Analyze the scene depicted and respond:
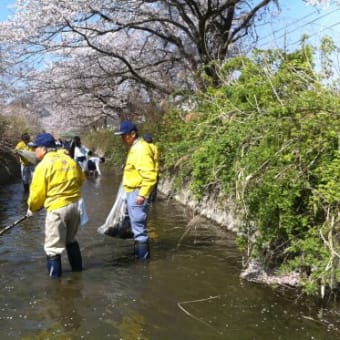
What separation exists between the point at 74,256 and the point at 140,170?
144 cm

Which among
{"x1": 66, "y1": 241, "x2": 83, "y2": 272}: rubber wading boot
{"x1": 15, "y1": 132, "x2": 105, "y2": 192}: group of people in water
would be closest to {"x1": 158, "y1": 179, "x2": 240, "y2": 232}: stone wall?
{"x1": 66, "y1": 241, "x2": 83, "y2": 272}: rubber wading boot

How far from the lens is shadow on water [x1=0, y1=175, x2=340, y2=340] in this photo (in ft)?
14.8

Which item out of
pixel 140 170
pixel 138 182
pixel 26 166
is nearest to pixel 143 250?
pixel 138 182

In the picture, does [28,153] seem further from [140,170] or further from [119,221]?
[140,170]

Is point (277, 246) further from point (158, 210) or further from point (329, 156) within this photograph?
point (158, 210)

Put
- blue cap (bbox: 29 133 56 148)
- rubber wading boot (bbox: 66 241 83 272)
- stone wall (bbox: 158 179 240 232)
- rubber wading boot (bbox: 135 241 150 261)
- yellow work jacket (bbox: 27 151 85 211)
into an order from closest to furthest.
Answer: yellow work jacket (bbox: 27 151 85 211), blue cap (bbox: 29 133 56 148), rubber wading boot (bbox: 66 241 83 272), rubber wading boot (bbox: 135 241 150 261), stone wall (bbox: 158 179 240 232)

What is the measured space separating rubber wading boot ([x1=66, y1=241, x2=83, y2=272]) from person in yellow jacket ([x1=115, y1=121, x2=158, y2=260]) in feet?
2.86

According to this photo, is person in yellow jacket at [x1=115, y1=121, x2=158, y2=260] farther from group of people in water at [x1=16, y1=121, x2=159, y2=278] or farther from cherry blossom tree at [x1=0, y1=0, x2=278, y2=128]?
cherry blossom tree at [x1=0, y1=0, x2=278, y2=128]

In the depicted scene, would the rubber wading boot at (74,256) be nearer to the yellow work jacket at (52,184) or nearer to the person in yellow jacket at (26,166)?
the yellow work jacket at (52,184)

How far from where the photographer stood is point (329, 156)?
5082mm

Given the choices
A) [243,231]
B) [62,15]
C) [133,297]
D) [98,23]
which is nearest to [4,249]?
[133,297]

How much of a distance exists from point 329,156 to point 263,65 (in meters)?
2.11

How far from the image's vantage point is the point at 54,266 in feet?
19.7

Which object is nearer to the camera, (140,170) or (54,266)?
(54,266)
